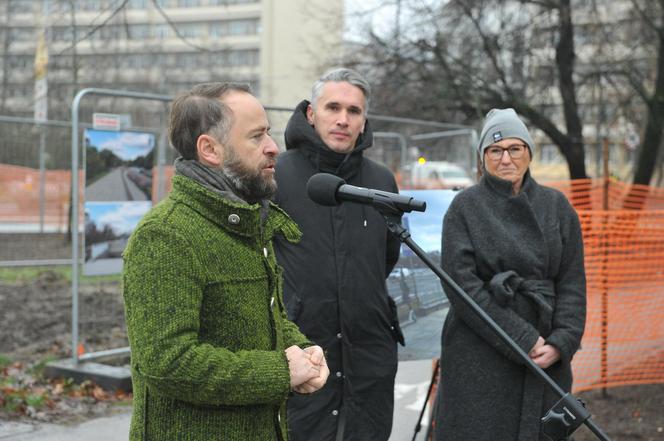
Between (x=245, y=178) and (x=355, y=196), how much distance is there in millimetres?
355

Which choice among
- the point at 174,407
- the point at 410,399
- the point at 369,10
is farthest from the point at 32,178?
the point at 174,407

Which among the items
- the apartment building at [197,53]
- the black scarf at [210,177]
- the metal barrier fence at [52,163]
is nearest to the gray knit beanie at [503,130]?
the black scarf at [210,177]

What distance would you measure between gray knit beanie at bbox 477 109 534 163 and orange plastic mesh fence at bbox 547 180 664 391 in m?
3.67

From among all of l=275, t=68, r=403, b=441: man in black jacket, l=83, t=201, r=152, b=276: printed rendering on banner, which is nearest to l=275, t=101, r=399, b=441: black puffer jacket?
l=275, t=68, r=403, b=441: man in black jacket

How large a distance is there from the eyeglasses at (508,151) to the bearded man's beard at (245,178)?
5.28 feet

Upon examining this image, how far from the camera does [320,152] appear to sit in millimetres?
3496

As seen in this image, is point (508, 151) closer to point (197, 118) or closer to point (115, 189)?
point (197, 118)

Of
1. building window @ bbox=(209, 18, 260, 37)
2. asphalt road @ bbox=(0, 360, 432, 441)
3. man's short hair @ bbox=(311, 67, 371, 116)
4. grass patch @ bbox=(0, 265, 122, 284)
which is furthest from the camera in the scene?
building window @ bbox=(209, 18, 260, 37)

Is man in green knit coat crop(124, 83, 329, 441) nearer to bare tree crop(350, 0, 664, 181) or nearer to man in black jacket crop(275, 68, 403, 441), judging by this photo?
man in black jacket crop(275, 68, 403, 441)

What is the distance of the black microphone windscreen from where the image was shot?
2.42 m

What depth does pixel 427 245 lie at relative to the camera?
14.6ft

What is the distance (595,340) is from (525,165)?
4419 mm

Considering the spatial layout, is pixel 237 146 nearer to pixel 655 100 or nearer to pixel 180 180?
pixel 180 180

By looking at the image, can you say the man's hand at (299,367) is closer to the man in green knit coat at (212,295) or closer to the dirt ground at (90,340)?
the man in green knit coat at (212,295)
